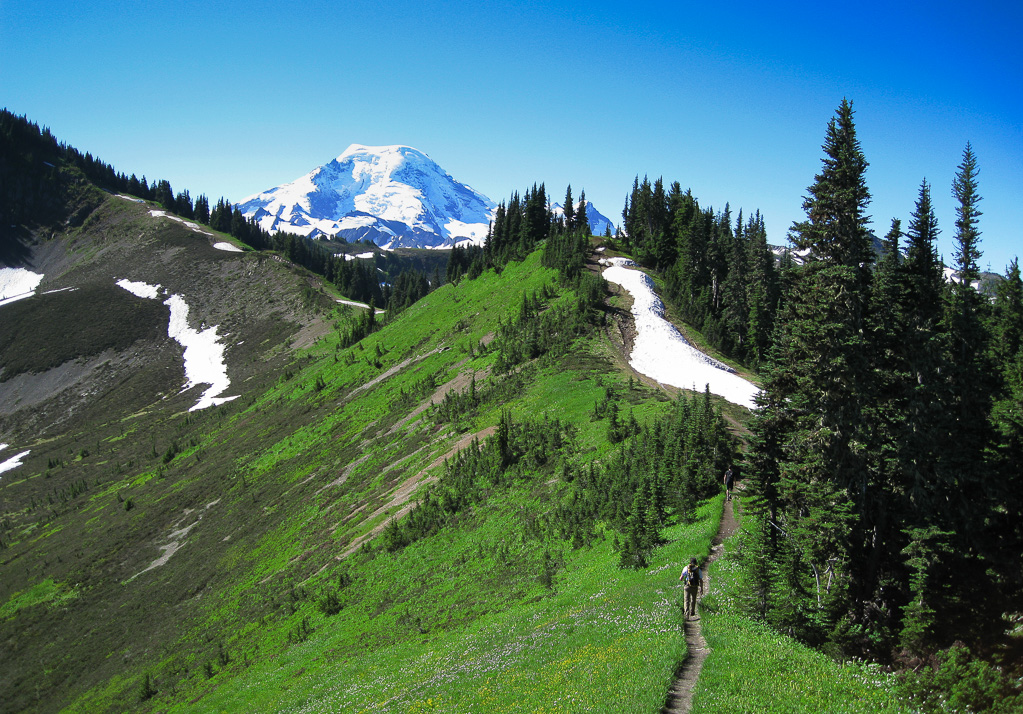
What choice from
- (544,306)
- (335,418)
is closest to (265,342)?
(335,418)

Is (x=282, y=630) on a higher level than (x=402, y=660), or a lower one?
lower

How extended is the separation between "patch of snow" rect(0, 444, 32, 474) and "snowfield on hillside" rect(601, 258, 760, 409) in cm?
10469

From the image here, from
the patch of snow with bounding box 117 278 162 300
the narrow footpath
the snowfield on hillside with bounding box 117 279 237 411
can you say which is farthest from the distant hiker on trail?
the patch of snow with bounding box 117 278 162 300

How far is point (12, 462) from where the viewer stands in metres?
100

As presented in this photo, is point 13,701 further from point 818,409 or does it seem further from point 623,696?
point 818,409

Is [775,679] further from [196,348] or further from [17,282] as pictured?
[17,282]

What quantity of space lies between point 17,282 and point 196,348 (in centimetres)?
10443

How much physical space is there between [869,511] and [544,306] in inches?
1880

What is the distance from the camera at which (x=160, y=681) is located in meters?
36.4

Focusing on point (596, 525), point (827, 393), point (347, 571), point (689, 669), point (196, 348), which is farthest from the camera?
point (196, 348)

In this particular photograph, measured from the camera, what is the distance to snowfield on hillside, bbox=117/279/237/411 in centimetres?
11212

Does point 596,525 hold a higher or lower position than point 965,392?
lower

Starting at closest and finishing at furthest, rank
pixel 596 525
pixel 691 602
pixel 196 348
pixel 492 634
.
A: pixel 691 602, pixel 492 634, pixel 596 525, pixel 196 348

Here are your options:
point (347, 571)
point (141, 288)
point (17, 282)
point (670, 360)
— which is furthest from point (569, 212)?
point (17, 282)
